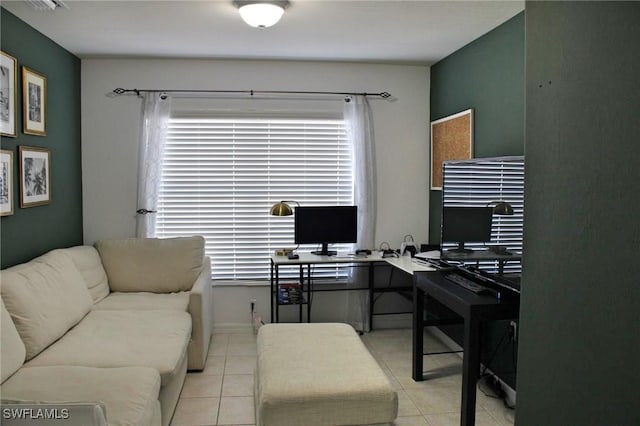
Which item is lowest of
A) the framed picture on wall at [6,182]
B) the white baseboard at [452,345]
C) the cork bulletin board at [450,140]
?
the white baseboard at [452,345]

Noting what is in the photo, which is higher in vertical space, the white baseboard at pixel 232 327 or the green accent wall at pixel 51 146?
the green accent wall at pixel 51 146

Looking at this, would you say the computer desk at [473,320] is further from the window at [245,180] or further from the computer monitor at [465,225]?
the window at [245,180]

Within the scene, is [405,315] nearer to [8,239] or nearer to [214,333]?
[214,333]

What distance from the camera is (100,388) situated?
7.32ft

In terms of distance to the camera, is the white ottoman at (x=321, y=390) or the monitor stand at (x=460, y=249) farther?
the monitor stand at (x=460, y=249)

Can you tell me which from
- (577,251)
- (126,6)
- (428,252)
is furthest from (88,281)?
(577,251)

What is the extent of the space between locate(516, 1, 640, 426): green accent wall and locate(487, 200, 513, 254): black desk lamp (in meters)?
2.03

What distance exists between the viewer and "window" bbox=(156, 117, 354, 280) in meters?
4.56

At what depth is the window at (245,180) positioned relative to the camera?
4.56 metres

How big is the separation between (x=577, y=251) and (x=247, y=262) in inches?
162

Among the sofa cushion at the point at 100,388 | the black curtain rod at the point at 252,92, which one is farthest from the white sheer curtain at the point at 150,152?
the sofa cushion at the point at 100,388

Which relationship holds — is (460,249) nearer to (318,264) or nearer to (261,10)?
(318,264)

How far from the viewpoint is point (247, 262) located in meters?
4.67

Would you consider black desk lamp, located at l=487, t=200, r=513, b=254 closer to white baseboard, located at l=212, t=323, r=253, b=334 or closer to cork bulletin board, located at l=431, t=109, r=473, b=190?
cork bulletin board, located at l=431, t=109, r=473, b=190
